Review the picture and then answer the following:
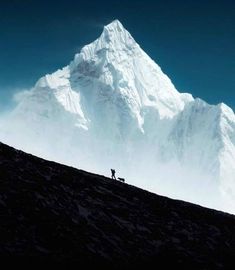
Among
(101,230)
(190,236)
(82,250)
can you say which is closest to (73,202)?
(101,230)

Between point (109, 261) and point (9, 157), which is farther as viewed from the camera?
point (9, 157)

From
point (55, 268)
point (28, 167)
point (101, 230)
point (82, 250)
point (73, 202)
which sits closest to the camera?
point (55, 268)

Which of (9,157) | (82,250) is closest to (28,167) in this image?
(9,157)

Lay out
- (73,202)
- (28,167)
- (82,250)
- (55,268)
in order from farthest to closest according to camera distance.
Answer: (28,167) < (73,202) < (82,250) < (55,268)

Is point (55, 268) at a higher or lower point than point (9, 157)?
lower

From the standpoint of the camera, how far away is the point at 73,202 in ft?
56.6

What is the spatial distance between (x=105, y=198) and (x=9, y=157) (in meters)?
3.32

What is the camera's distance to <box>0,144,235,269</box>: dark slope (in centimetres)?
1415

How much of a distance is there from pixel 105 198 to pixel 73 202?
2143 mm

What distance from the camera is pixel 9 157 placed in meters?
19.1

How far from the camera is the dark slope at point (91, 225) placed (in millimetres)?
14148

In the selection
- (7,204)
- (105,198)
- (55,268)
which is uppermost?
(105,198)

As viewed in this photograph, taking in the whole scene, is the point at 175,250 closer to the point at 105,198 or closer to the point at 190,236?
the point at 190,236

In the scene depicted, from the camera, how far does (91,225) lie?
16219mm
